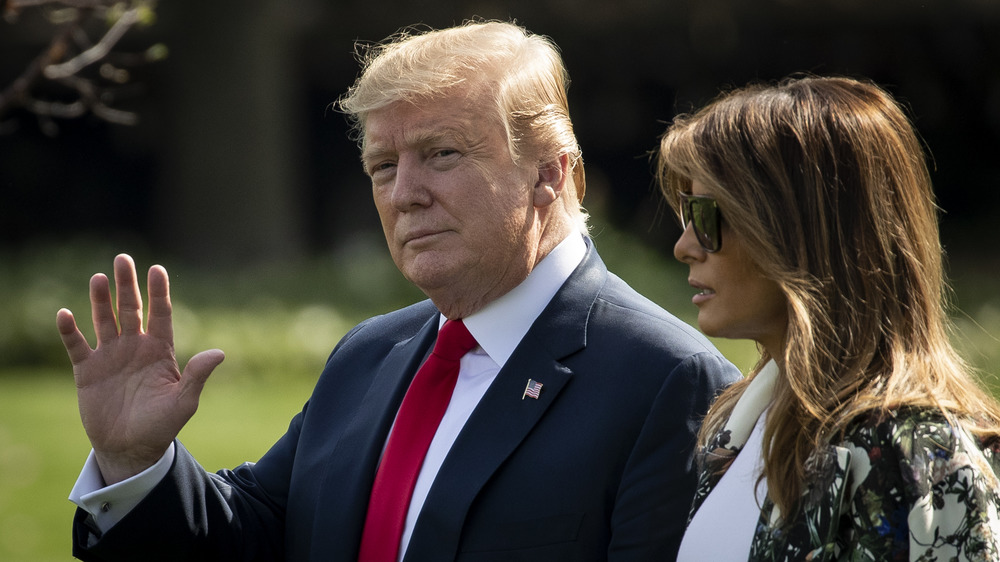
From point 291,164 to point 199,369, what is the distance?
482 inches

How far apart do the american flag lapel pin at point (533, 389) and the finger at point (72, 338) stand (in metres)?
1.02

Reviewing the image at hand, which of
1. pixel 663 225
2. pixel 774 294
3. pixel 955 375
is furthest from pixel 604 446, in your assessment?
pixel 663 225

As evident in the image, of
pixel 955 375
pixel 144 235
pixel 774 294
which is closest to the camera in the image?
pixel 955 375

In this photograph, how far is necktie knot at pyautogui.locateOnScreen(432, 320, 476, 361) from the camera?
9.52ft

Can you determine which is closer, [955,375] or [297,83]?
[955,375]

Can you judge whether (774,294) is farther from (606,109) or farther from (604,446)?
(606,109)

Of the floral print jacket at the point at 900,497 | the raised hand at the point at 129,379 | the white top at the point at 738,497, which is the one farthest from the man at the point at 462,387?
the floral print jacket at the point at 900,497

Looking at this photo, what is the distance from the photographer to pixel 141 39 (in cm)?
1490

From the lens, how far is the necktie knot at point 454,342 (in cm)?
290

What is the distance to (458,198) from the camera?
2.85 metres

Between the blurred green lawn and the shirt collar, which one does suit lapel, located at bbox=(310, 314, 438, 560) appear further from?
the blurred green lawn

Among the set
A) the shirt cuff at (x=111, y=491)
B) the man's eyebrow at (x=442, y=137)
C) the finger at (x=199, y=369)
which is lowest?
the shirt cuff at (x=111, y=491)

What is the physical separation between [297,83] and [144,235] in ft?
11.3

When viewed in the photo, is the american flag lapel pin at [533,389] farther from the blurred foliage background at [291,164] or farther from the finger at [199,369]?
the blurred foliage background at [291,164]
